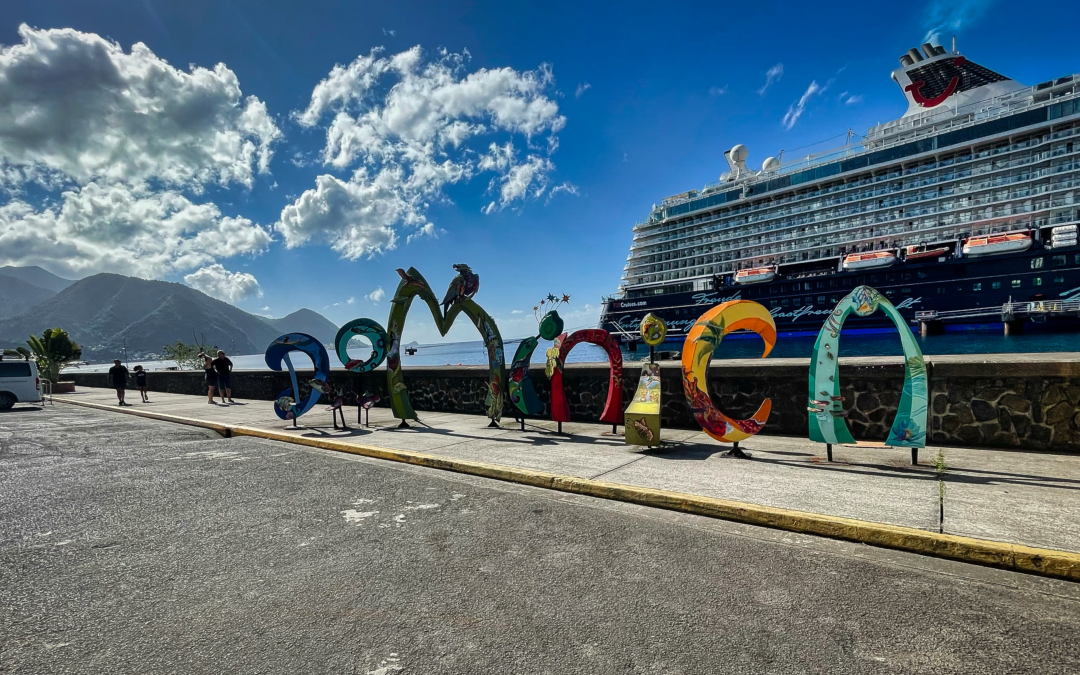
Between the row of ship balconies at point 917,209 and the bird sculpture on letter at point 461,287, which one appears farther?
the row of ship balconies at point 917,209

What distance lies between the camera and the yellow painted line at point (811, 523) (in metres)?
3.07

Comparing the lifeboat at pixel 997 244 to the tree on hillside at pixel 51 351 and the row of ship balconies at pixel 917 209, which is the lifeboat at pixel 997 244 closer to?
the row of ship balconies at pixel 917 209

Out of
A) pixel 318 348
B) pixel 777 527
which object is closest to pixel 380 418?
pixel 318 348

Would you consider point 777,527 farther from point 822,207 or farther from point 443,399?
point 822,207

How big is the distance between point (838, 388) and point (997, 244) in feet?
173

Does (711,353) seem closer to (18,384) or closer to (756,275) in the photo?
(18,384)

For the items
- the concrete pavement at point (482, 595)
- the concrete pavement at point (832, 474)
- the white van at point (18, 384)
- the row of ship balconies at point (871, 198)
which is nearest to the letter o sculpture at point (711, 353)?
the concrete pavement at point (832, 474)

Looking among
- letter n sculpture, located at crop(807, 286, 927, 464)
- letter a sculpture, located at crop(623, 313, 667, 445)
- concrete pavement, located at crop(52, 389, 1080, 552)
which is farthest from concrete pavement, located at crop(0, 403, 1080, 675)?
letter n sculpture, located at crop(807, 286, 927, 464)

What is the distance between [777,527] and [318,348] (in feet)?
28.8

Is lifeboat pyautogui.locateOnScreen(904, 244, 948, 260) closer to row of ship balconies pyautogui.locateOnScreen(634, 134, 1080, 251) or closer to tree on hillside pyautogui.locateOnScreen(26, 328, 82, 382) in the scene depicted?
row of ship balconies pyautogui.locateOnScreen(634, 134, 1080, 251)

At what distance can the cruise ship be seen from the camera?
43406 millimetres

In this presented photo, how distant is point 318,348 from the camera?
9.72 meters

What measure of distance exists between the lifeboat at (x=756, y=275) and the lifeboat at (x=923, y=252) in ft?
40.3

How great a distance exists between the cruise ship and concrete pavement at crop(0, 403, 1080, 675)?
54074 mm
